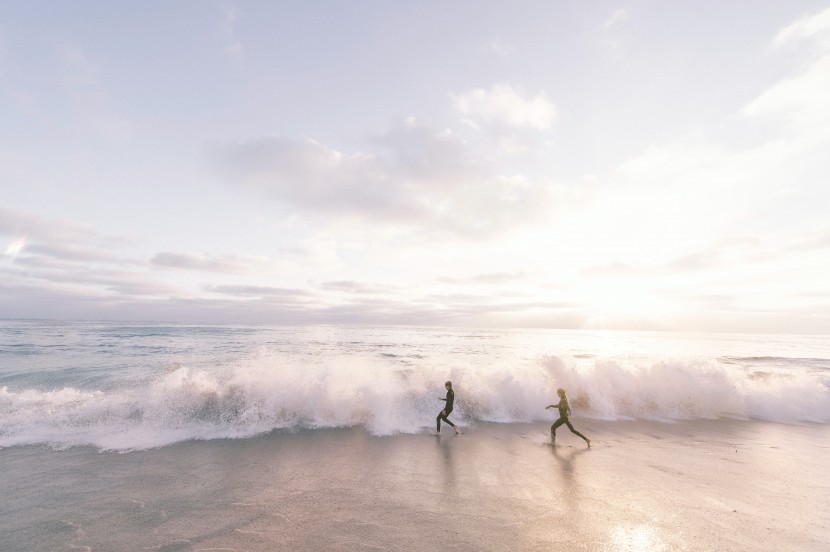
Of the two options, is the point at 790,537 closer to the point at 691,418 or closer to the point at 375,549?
the point at 375,549

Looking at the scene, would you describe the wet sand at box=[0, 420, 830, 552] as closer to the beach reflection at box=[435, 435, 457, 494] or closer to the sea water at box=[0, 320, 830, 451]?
the beach reflection at box=[435, 435, 457, 494]

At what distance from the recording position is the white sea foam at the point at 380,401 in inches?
520

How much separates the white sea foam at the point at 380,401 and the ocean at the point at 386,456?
3.5 inches

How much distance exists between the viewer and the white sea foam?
43.3ft

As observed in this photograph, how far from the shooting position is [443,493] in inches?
337

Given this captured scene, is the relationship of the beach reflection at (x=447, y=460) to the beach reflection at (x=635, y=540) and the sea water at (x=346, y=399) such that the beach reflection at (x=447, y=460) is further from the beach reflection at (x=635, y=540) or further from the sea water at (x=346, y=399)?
the beach reflection at (x=635, y=540)


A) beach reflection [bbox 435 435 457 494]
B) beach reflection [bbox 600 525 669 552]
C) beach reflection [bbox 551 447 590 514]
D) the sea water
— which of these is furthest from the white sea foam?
beach reflection [bbox 600 525 669 552]

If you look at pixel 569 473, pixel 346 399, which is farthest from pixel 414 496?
pixel 346 399

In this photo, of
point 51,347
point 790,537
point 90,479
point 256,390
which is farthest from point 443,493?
point 51,347

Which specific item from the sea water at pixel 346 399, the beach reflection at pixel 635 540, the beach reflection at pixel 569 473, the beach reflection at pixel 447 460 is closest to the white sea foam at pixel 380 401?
the sea water at pixel 346 399

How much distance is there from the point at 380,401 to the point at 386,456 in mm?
4700

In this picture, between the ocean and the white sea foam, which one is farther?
the white sea foam

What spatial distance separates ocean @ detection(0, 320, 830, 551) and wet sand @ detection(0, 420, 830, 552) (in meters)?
0.05

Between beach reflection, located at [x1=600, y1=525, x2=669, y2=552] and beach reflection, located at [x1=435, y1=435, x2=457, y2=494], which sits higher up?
beach reflection, located at [x1=600, y1=525, x2=669, y2=552]
